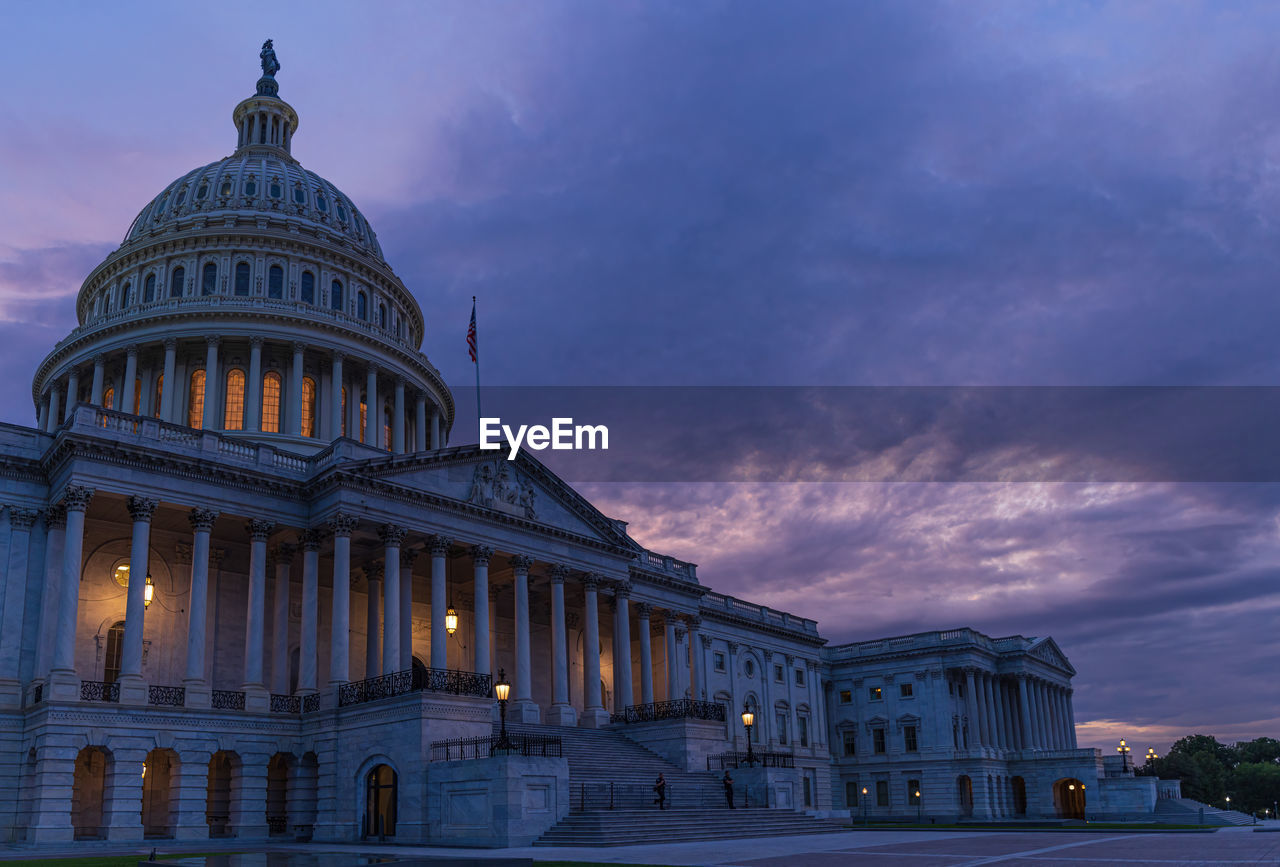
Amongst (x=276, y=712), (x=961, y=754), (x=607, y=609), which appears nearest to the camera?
(x=276, y=712)

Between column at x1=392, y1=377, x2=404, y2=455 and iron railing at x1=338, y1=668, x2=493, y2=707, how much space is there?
28.8 m

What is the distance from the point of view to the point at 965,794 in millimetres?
94312

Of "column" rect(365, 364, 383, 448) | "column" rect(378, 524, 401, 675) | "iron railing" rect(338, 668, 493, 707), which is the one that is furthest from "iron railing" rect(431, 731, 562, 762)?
"column" rect(365, 364, 383, 448)

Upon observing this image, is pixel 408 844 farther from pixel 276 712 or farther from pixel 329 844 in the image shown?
pixel 276 712

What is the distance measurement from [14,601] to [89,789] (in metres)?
7.94

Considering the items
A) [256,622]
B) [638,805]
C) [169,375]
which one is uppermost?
[169,375]

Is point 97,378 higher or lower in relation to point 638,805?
higher

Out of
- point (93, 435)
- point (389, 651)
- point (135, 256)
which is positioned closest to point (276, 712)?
point (389, 651)

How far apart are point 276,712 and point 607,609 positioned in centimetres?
2451

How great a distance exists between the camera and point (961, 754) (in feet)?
307

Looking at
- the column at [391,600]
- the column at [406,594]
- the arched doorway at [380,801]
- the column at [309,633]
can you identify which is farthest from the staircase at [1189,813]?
the column at [309,633]

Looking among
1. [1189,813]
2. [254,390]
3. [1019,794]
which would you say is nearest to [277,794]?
[254,390]

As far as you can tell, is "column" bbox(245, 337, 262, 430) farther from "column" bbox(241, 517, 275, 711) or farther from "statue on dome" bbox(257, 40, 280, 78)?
"statue on dome" bbox(257, 40, 280, 78)

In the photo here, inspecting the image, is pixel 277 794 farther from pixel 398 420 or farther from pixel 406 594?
pixel 398 420
